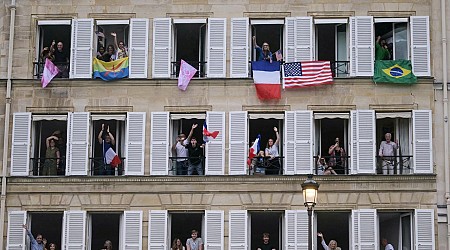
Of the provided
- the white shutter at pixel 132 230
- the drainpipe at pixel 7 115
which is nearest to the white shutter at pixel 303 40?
the white shutter at pixel 132 230

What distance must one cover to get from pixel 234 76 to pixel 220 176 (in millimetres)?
3667

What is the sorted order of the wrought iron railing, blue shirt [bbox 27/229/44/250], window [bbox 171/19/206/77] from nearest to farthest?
blue shirt [bbox 27/229/44/250] < the wrought iron railing < window [bbox 171/19/206/77]

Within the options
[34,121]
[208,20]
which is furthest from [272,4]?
[34,121]

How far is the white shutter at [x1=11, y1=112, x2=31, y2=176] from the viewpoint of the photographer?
40625 mm

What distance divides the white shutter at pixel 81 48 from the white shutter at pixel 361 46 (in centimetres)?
946

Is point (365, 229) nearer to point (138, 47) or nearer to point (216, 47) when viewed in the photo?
point (216, 47)

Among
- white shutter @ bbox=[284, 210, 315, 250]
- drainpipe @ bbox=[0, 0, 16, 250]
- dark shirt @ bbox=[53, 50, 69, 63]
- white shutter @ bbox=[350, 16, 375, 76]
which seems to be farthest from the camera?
dark shirt @ bbox=[53, 50, 69, 63]

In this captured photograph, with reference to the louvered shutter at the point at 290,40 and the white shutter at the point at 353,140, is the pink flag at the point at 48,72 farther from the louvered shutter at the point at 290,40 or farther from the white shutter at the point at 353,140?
the white shutter at the point at 353,140

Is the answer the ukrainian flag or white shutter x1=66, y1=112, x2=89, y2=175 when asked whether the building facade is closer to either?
white shutter x1=66, y1=112, x2=89, y2=175

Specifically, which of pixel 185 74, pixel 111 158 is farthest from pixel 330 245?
pixel 111 158

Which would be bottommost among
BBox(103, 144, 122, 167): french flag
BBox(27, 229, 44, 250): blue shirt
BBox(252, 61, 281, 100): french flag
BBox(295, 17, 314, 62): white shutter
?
BBox(27, 229, 44, 250): blue shirt

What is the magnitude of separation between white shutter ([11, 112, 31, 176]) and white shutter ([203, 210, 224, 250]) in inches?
264

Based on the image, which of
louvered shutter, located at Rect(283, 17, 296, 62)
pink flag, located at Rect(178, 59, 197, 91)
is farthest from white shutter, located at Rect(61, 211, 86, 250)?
louvered shutter, located at Rect(283, 17, 296, 62)

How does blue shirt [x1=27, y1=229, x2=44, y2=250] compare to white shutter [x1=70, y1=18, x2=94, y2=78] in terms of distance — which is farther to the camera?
white shutter [x1=70, y1=18, x2=94, y2=78]
